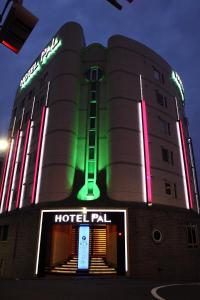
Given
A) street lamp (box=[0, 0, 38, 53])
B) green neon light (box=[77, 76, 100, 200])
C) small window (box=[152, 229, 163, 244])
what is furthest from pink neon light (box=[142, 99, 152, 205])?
street lamp (box=[0, 0, 38, 53])

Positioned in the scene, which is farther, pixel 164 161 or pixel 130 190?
→ pixel 164 161

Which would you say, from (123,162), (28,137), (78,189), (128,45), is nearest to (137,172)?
(123,162)

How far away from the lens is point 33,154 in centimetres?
2744

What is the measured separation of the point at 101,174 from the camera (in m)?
24.0

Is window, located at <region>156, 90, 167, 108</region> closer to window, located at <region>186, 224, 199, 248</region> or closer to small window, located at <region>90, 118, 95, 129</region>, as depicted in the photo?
small window, located at <region>90, 118, 95, 129</region>

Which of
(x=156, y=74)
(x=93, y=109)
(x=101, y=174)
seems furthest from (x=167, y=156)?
(x=156, y=74)

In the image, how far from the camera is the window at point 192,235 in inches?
887

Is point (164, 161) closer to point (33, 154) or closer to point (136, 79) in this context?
point (136, 79)

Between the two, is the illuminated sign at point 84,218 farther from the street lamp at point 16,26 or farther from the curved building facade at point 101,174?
the street lamp at point 16,26

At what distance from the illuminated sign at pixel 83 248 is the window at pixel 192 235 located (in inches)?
353

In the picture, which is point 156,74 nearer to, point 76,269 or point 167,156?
point 167,156

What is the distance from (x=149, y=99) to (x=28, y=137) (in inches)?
551

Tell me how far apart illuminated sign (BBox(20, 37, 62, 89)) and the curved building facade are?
398mm

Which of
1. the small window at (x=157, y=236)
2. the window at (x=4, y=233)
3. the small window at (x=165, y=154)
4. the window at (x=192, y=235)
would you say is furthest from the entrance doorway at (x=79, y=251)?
the small window at (x=165, y=154)
